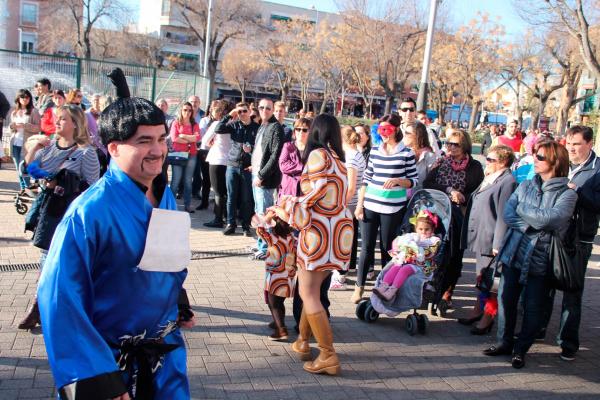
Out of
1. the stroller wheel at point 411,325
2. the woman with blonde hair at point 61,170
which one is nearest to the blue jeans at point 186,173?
the woman with blonde hair at point 61,170

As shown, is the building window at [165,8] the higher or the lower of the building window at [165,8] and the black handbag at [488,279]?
the higher

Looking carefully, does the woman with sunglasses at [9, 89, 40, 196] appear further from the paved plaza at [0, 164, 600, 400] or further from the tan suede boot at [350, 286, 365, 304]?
the tan suede boot at [350, 286, 365, 304]

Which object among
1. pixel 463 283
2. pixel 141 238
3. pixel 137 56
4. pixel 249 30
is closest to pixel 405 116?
pixel 463 283

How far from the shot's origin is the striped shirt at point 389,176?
20.3ft

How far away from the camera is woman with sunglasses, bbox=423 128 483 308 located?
6211 millimetres

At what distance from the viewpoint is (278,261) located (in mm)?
4914

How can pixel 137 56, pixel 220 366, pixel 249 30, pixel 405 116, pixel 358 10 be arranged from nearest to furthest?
1. pixel 220 366
2. pixel 405 116
3. pixel 358 10
4. pixel 249 30
5. pixel 137 56

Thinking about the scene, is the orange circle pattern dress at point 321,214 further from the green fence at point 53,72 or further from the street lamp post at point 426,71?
the green fence at point 53,72

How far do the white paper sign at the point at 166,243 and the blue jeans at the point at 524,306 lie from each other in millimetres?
3449

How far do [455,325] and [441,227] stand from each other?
99cm

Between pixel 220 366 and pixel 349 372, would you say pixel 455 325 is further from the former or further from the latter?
pixel 220 366

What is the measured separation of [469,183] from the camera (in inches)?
251

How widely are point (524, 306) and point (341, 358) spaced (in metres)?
1.58

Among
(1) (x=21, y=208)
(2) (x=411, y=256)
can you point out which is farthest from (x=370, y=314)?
(1) (x=21, y=208)
